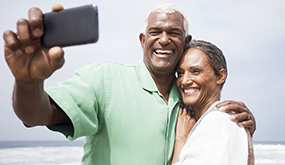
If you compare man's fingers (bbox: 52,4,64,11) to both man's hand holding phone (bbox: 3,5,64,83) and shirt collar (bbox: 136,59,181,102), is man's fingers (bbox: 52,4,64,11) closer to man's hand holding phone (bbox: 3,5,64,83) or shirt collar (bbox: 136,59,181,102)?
man's hand holding phone (bbox: 3,5,64,83)

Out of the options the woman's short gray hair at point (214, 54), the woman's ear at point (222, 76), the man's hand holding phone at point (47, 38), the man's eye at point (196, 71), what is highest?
the man's hand holding phone at point (47, 38)

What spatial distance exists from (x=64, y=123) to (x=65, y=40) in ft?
2.53

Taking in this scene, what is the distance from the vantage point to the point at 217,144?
1.97 meters

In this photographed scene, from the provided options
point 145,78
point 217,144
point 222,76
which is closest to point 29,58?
point 217,144

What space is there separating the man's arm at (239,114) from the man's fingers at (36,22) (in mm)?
1356

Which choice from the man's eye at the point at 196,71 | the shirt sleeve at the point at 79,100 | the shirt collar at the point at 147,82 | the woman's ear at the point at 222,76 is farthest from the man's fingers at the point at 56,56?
the woman's ear at the point at 222,76

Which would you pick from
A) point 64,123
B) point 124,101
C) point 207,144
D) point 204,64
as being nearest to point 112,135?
point 124,101

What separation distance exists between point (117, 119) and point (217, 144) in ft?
2.39

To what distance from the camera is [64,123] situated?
2.01 metres

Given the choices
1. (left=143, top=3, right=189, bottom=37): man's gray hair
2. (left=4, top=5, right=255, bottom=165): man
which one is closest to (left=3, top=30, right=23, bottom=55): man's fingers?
(left=4, top=5, right=255, bottom=165): man

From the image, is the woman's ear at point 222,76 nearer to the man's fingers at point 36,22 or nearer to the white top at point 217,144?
the white top at point 217,144

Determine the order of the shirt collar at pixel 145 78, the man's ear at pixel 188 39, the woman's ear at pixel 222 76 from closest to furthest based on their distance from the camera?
the shirt collar at pixel 145 78, the woman's ear at pixel 222 76, the man's ear at pixel 188 39

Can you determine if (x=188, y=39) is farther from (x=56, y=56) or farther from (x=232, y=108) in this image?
(x=56, y=56)

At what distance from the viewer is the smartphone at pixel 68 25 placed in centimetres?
138
